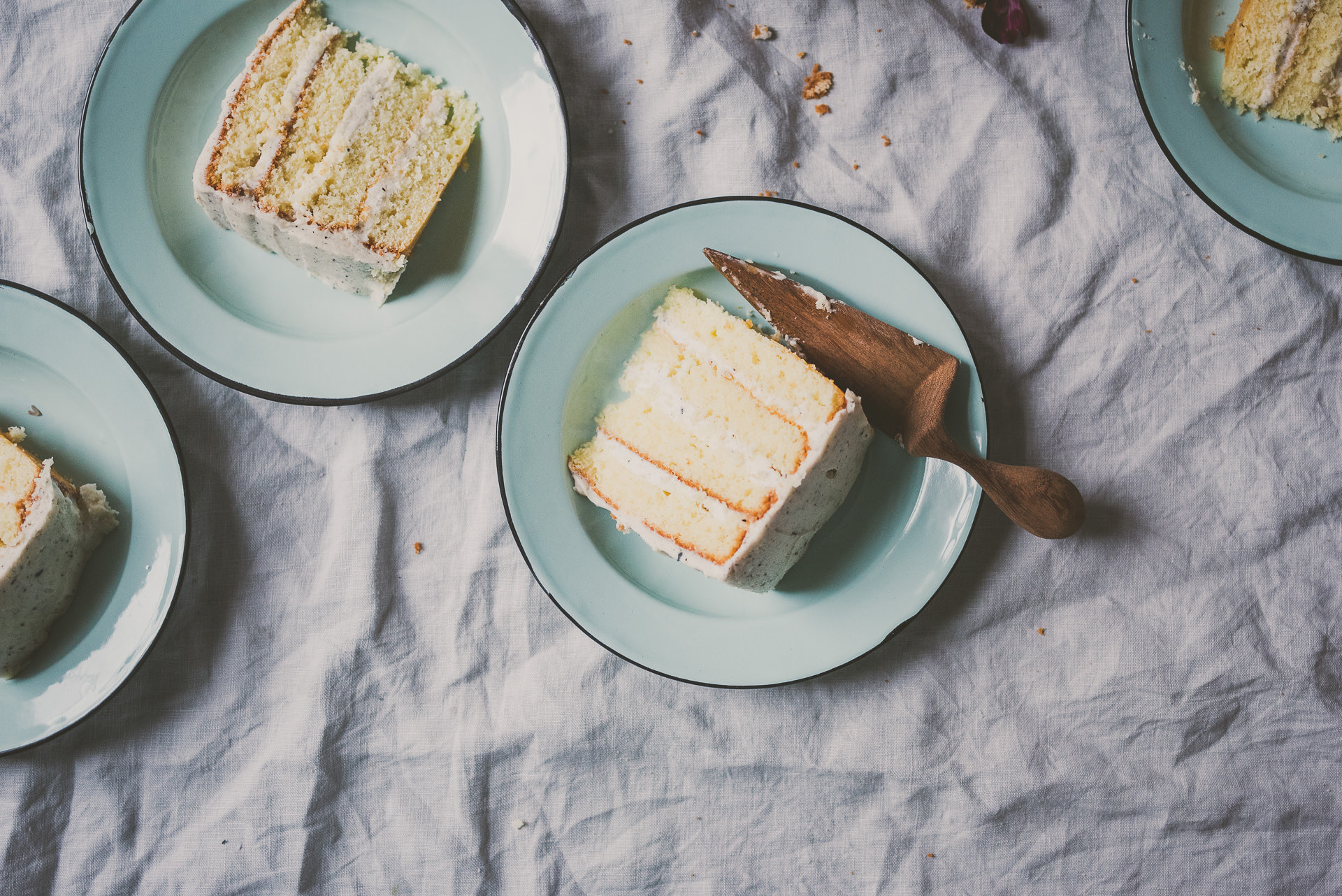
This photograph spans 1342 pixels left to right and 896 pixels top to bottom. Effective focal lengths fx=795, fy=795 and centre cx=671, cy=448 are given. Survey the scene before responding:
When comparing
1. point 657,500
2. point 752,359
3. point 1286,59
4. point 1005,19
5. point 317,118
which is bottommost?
point 657,500

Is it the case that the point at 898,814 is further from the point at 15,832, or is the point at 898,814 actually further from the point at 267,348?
the point at 15,832

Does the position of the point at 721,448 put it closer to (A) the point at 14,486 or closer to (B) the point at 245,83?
(B) the point at 245,83

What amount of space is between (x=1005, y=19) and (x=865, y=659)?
1757 mm

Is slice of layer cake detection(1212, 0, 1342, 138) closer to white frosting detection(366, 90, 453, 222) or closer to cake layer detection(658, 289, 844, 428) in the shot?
cake layer detection(658, 289, 844, 428)

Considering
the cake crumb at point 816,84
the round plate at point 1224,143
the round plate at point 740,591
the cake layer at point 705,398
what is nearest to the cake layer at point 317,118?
the round plate at point 740,591

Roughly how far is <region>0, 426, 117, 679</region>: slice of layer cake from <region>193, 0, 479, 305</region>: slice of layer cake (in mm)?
779

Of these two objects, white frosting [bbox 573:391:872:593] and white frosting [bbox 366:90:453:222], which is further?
white frosting [bbox 366:90:453:222]

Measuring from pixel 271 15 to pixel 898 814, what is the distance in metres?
2.75

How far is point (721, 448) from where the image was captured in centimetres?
198

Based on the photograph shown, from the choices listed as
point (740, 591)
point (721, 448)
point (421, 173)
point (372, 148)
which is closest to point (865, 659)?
point (740, 591)

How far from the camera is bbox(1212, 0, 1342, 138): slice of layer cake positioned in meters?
2.02

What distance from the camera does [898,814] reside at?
220 cm

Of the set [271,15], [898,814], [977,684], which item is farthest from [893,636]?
[271,15]

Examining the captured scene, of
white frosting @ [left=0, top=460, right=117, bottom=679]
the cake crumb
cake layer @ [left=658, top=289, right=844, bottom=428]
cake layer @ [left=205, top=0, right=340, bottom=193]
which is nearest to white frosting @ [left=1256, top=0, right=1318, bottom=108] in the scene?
the cake crumb
